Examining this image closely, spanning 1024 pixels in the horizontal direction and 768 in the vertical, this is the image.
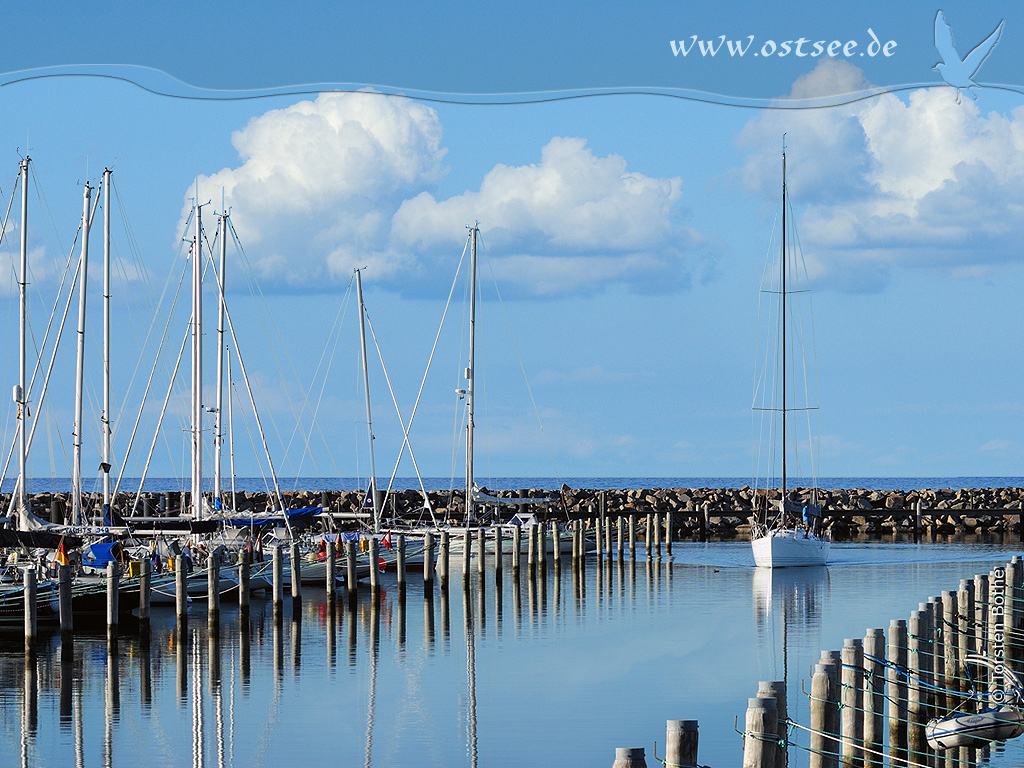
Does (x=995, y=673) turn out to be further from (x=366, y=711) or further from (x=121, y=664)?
(x=121, y=664)

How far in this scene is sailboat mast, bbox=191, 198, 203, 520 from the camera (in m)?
38.7

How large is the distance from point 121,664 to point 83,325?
1662 cm

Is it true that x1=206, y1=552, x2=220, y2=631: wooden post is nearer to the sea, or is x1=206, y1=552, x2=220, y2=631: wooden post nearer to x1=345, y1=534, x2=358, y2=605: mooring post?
the sea

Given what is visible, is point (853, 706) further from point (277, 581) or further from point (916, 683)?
point (277, 581)

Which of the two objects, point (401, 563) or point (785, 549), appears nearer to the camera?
point (401, 563)

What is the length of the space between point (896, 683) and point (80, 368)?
2842 centimetres

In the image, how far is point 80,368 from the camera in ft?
128

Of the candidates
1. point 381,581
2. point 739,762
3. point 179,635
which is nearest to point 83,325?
point 381,581

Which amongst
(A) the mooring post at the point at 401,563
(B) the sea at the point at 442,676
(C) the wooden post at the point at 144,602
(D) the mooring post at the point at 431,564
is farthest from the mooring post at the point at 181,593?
(D) the mooring post at the point at 431,564

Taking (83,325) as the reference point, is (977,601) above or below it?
below

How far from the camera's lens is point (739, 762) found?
1728cm

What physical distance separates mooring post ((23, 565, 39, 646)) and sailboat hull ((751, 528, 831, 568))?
25.9 meters

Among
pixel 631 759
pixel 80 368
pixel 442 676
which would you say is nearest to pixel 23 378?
pixel 80 368

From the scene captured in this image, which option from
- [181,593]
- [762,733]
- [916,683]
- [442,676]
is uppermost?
[762,733]
